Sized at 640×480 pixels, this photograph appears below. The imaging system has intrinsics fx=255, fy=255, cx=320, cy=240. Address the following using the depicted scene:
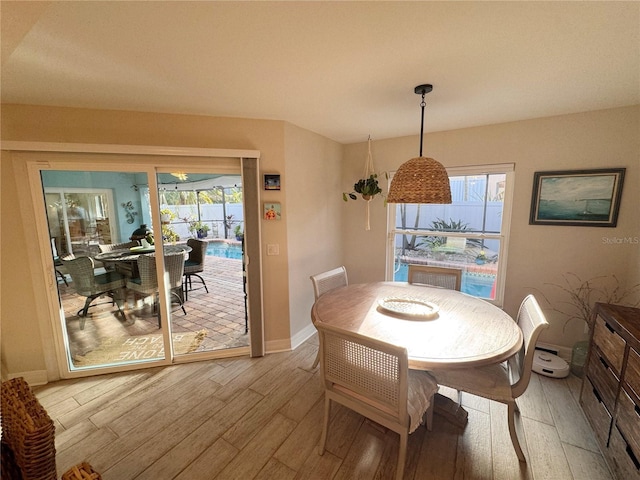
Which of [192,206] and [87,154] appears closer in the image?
[87,154]

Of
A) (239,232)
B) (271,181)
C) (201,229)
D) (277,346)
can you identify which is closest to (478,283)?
(277,346)

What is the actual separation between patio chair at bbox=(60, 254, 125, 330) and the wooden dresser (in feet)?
12.8

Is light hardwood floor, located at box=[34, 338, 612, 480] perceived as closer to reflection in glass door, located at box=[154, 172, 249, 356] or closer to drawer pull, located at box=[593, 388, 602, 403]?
drawer pull, located at box=[593, 388, 602, 403]

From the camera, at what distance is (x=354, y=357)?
142 centimetres

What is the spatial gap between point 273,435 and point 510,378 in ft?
5.38

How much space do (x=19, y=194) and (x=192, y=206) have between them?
4.13ft

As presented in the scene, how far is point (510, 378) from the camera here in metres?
1.67

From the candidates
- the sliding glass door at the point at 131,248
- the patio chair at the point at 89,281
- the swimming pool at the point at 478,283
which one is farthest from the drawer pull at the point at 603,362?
the patio chair at the point at 89,281

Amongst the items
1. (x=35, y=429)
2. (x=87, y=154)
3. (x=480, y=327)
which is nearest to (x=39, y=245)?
(x=87, y=154)

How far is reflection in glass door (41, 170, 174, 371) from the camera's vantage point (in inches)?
Result: 89.4

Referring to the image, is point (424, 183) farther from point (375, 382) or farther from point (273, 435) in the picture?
point (273, 435)

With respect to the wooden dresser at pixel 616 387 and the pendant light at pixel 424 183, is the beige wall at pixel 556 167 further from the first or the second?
the pendant light at pixel 424 183

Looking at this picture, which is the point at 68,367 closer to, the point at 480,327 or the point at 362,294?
the point at 362,294

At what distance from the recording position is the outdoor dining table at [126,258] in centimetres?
246
